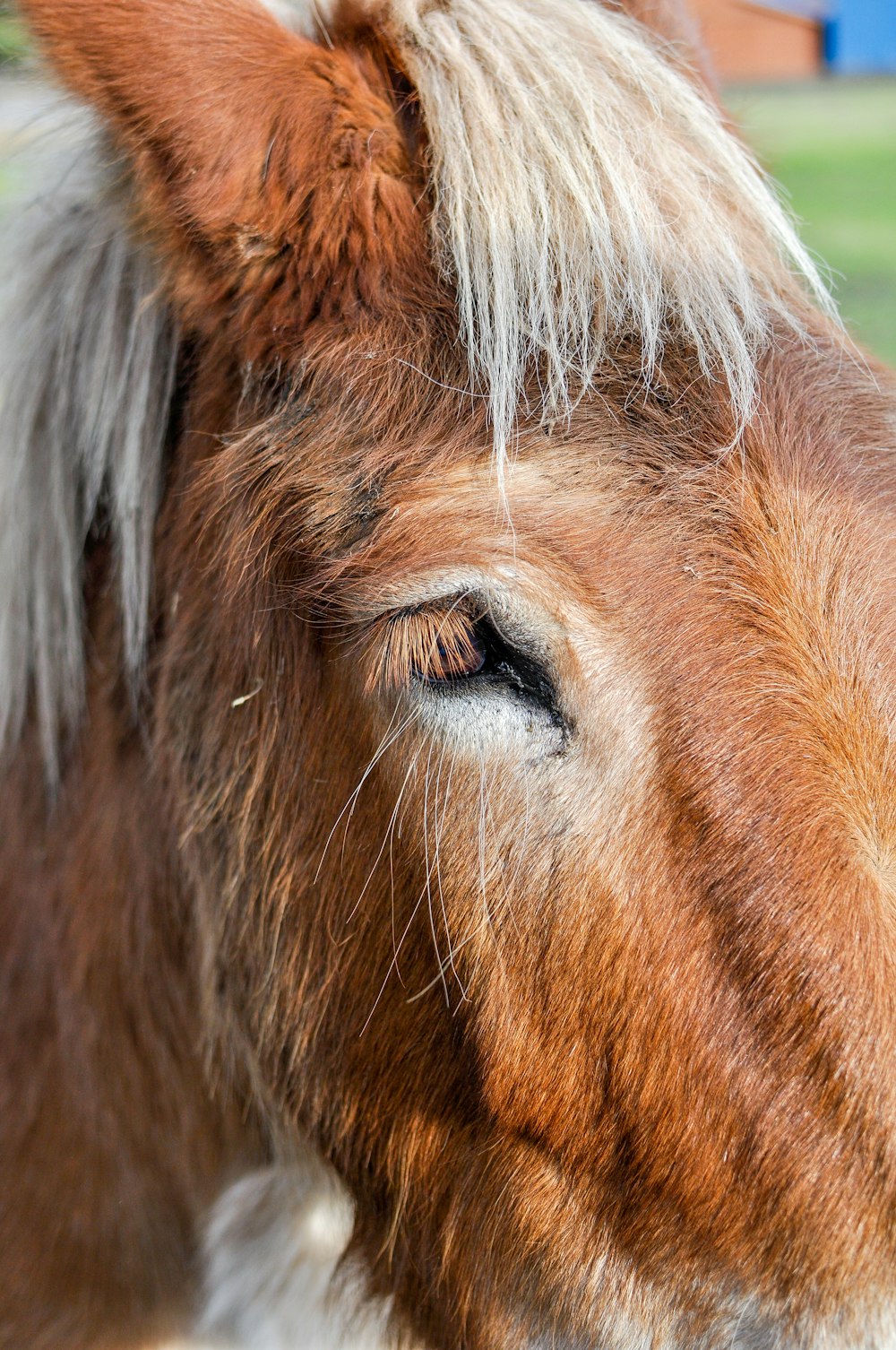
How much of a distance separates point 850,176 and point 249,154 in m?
6.39

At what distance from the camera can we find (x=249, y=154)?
4.01 ft

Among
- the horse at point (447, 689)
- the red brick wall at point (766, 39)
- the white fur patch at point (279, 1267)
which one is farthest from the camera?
the red brick wall at point (766, 39)

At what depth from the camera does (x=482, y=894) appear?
3.89 ft

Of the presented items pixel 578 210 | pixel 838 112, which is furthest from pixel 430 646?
pixel 838 112

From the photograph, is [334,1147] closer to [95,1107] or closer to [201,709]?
[95,1107]

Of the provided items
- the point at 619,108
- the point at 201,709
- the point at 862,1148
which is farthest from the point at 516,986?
the point at 619,108

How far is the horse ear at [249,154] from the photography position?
46.0 inches

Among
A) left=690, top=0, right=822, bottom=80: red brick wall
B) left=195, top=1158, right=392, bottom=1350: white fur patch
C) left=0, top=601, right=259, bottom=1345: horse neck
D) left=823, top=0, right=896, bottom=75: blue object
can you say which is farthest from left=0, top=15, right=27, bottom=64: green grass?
left=823, top=0, right=896, bottom=75: blue object

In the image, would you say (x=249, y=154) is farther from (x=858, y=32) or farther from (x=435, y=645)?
(x=858, y=32)

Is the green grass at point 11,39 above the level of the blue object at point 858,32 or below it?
below

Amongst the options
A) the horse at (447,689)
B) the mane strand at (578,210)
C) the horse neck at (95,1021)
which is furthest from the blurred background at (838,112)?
the horse neck at (95,1021)

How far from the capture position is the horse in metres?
1.09

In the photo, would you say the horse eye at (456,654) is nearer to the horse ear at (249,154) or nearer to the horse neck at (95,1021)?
the horse ear at (249,154)

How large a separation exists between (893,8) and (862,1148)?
839 cm
